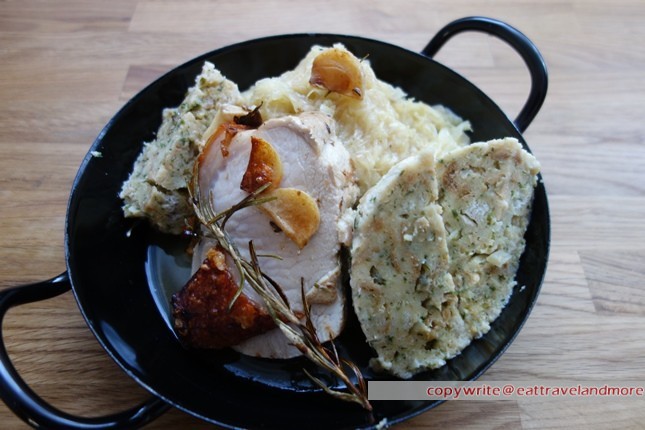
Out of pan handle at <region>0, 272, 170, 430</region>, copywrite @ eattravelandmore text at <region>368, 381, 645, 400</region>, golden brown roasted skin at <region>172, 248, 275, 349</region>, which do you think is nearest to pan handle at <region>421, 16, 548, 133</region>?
copywrite @ eattravelandmore text at <region>368, 381, 645, 400</region>

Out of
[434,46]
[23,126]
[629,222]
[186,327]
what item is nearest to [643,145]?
[629,222]

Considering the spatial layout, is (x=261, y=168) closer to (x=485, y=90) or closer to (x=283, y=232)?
(x=283, y=232)

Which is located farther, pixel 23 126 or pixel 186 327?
pixel 23 126

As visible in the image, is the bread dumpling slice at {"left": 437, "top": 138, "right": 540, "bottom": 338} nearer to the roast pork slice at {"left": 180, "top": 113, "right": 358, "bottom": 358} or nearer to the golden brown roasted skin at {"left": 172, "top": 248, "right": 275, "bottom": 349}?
the roast pork slice at {"left": 180, "top": 113, "right": 358, "bottom": 358}

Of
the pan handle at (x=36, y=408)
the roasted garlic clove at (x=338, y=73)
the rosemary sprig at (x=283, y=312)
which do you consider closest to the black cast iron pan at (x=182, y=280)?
the pan handle at (x=36, y=408)

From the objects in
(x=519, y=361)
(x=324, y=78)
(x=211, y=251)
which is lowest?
(x=519, y=361)

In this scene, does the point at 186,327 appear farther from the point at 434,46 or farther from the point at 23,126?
the point at 434,46
